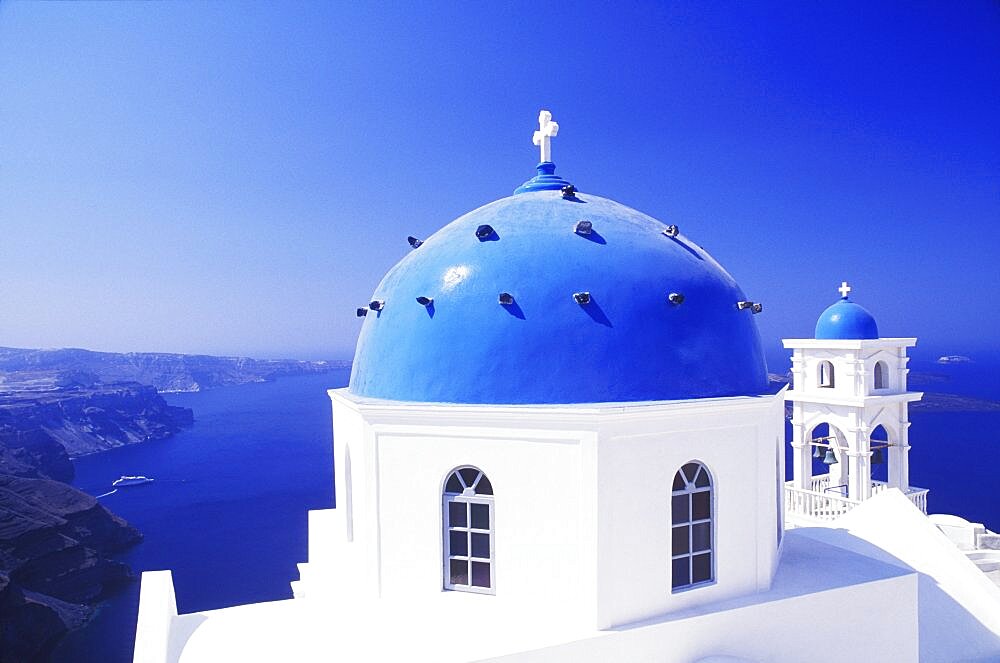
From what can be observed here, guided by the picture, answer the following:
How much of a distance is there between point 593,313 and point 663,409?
3.99 feet

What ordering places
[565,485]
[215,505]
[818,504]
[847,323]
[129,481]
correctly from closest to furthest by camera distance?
[565,485], [818,504], [847,323], [215,505], [129,481]

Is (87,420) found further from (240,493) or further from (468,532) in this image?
(468,532)

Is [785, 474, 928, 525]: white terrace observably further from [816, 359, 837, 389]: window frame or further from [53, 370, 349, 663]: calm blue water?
[53, 370, 349, 663]: calm blue water

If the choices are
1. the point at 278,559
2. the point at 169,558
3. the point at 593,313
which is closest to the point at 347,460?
the point at 593,313

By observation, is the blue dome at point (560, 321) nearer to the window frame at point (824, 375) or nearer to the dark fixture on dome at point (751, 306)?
the dark fixture on dome at point (751, 306)

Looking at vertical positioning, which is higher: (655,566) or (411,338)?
(411,338)

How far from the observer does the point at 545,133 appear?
8.31 m

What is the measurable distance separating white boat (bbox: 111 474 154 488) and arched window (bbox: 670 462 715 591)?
54992mm

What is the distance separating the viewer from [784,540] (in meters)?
8.27

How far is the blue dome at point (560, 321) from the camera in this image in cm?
593

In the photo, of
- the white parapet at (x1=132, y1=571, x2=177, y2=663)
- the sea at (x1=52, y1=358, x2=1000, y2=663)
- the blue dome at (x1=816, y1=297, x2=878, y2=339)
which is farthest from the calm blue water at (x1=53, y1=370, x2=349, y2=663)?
the blue dome at (x1=816, y1=297, x2=878, y2=339)

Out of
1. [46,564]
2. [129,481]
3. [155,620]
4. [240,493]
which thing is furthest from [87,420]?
[155,620]

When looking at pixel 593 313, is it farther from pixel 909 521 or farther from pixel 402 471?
pixel 909 521

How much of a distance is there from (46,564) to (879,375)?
36.4 meters
